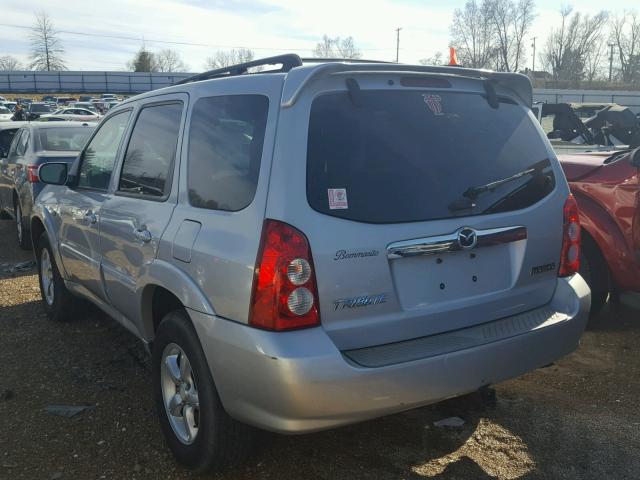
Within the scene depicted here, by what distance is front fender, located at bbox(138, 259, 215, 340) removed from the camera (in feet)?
9.05

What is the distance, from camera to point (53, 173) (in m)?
4.66

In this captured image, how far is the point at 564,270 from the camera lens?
10.6ft

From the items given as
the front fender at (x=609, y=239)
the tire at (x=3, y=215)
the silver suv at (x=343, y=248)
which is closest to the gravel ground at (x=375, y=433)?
the silver suv at (x=343, y=248)

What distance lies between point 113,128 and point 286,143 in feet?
7.25

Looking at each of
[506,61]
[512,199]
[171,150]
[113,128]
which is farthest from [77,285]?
[506,61]

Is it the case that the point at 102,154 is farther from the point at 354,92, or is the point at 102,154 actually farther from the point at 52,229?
the point at 354,92

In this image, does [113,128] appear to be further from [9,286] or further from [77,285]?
[9,286]

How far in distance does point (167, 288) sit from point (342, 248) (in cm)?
100

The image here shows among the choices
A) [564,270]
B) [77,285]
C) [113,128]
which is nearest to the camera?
A: [564,270]

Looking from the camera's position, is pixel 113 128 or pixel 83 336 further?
pixel 83 336

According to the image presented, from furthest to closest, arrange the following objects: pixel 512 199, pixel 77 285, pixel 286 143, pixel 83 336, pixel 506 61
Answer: pixel 506 61 → pixel 83 336 → pixel 77 285 → pixel 512 199 → pixel 286 143

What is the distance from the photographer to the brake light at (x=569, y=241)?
10.5ft

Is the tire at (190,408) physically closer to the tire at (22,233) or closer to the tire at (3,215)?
the tire at (22,233)

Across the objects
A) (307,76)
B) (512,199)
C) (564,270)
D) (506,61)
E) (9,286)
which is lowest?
(9,286)
